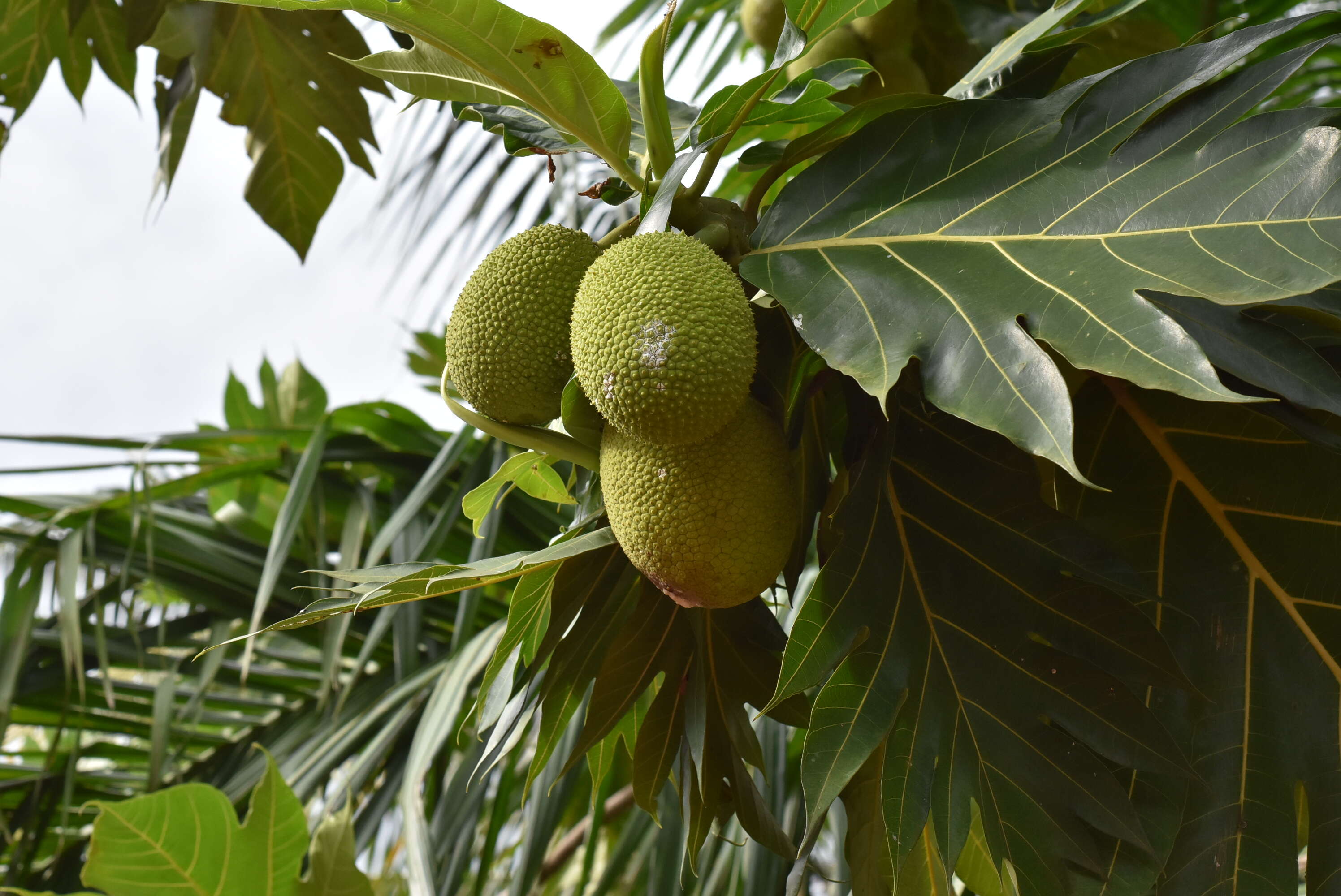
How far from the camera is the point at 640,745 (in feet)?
2.16

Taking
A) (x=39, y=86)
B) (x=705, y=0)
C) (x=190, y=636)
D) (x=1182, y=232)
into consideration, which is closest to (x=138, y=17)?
(x=39, y=86)

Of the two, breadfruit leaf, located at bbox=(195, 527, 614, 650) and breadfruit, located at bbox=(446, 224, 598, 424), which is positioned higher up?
breadfruit, located at bbox=(446, 224, 598, 424)

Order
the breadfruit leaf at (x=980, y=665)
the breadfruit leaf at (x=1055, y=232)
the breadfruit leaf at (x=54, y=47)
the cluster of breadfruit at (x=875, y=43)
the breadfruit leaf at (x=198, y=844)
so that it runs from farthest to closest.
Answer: the breadfruit leaf at (x=54, y=47) → the cluster of breadfruit at (x=875, y=43) → the breadfruit leaf at (x=198, y=844) → the breadfruit leaf at (x=980, y=665) → the breadfruit leaf at (x=1055, y=232)

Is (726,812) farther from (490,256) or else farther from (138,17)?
(138,17)

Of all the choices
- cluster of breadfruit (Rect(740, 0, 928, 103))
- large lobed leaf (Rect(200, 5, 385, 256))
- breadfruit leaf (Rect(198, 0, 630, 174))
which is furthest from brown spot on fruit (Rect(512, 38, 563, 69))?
large lobed leaf (Rect(200, 5, 385, 256))

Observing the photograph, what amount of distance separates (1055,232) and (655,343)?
190mm

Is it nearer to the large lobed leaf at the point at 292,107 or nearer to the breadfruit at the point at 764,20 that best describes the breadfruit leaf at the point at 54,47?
the large lobed leaf at the point at 292,107

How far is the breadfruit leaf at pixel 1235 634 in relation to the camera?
0.50 meters

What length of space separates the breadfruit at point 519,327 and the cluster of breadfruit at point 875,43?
508mm

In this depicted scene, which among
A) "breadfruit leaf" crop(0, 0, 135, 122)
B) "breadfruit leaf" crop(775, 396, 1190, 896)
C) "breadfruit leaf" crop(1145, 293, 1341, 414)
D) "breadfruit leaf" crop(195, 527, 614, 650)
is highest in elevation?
"breadfruit leaf" crop(0, 0, 135, 122)

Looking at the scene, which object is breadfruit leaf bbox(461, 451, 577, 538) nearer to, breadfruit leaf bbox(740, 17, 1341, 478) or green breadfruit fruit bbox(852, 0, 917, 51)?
breadfruit leaf bbox(740, 17, 1341, 478)

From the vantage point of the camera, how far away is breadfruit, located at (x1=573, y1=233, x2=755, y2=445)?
1.45 ft

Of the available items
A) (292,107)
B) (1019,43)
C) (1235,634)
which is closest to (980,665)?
(1235,634)

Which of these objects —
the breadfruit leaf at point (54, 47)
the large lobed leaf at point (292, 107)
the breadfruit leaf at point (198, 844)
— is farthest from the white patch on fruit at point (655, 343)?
the breadfruit leaf at point (54, 47)
